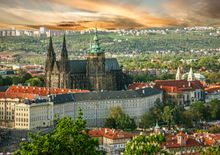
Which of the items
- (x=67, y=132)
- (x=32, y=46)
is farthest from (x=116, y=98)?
(x=32, y=46)

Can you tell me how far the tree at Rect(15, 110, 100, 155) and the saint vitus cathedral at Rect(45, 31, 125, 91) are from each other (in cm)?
2169

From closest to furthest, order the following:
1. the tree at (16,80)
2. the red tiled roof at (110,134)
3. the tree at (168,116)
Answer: the red tiled roof at (110,134)
the tree at (168,116)
the tree at (16,80)

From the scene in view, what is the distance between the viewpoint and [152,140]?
30.9 ft

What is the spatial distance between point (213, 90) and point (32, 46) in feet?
100

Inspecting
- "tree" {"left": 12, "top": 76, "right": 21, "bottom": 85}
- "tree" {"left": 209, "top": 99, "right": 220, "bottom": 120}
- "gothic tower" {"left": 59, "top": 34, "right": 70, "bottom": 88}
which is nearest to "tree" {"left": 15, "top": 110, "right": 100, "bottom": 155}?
"tree" {"left": 209, "top": 99, "right": 220, "bottom": 120}

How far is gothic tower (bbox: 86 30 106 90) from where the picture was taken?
1192 inches

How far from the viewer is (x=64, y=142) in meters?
8.01

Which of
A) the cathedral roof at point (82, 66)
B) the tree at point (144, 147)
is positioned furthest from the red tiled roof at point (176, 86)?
the tree at point (144, 147)

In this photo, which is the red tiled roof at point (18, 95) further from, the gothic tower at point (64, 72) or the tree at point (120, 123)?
the tree at point (120, 123)

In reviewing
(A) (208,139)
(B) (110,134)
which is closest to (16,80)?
(B) (110,134)

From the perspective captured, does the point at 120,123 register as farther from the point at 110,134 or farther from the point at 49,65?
the point at 49,65

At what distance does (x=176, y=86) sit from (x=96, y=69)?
14.4 feet

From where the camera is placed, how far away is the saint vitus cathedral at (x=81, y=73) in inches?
1182

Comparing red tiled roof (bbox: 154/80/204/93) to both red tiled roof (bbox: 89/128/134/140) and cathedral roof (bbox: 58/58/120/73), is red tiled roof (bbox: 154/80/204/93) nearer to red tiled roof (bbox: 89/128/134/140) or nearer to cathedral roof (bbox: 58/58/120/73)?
cathedral roof (bbox: 58/58/120/73)
